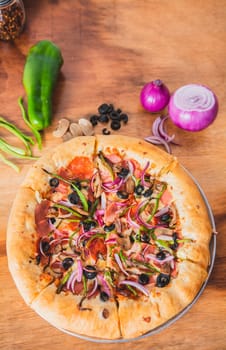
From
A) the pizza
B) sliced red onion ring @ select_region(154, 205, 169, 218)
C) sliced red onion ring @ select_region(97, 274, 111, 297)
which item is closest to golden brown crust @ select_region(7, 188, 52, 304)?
the pizza

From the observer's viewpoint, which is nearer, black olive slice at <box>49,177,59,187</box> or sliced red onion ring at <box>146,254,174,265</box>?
sliced red onion ring at <box>146,254,174,265</box>

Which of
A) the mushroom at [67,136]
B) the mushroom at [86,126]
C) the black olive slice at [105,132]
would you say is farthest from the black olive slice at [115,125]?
the mushroom at [67,136]

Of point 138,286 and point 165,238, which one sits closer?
point 138,286

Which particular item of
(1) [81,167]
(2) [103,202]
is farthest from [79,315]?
(1) [81,167]

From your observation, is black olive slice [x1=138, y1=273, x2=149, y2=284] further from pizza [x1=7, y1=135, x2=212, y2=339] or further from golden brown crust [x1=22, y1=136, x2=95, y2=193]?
golden brown crust [x1=22, y1=136, x2=95, y2=193]

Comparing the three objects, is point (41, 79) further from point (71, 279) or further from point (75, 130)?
point (71, 279)

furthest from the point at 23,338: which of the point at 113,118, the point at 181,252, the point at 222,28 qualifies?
the point at 222,28

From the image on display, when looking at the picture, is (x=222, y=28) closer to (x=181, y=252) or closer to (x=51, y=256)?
(x=181, y=252)
